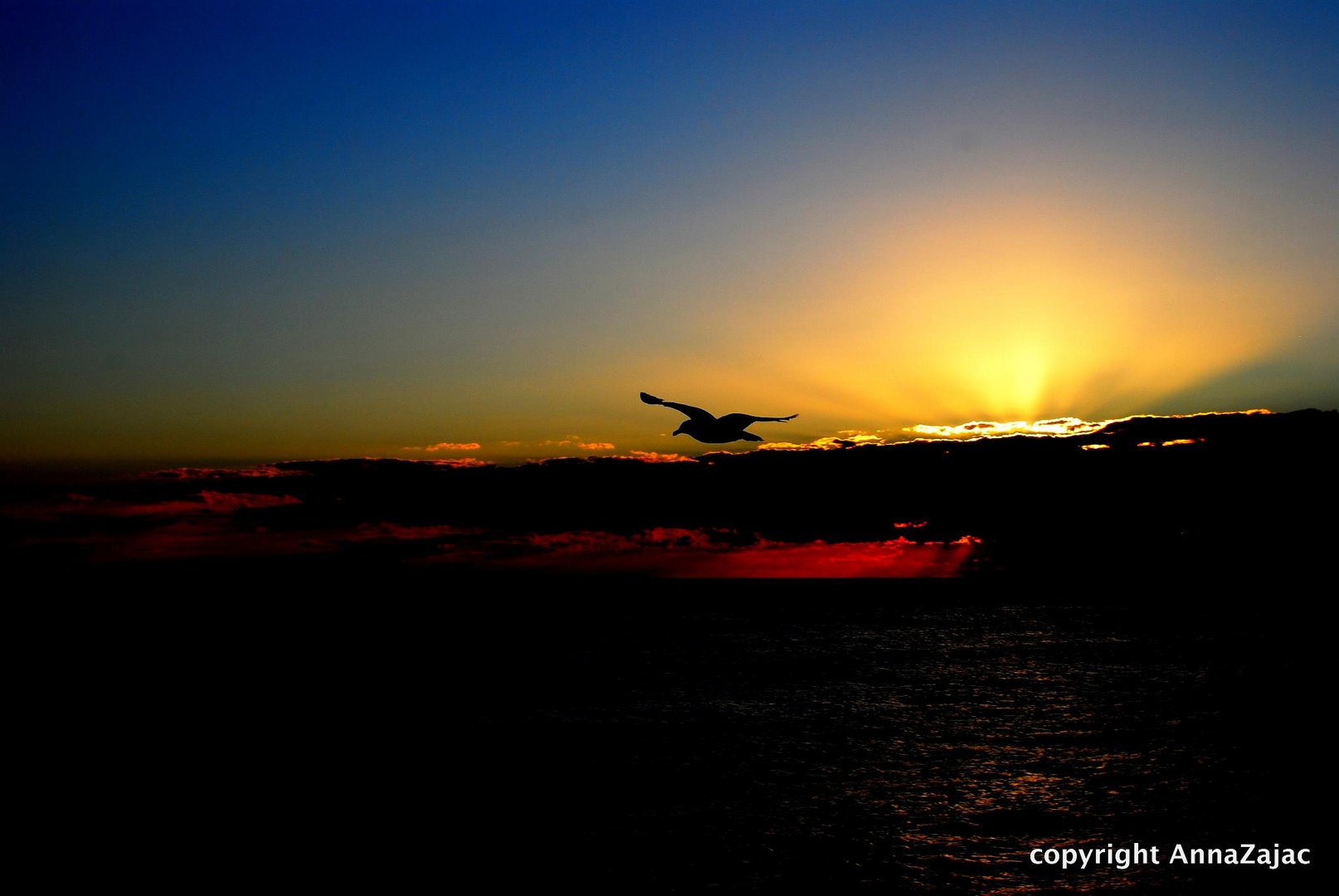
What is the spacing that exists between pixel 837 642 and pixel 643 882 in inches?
2946

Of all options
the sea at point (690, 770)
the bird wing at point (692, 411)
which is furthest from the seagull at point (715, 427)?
the sea at point (690, 770)

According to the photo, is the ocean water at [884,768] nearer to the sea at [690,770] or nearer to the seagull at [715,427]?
the sea at [690,770]

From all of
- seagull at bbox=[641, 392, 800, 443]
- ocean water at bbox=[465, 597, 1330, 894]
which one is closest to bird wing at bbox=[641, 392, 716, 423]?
seagull at bbox=[641, 392, 800, 443]

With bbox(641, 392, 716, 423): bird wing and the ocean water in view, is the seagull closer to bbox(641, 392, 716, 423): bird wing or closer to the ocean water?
bbox(641, 392, 716, 423): bird wing

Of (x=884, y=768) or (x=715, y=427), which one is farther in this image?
(x=884, y=768)

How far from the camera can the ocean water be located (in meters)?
25.5

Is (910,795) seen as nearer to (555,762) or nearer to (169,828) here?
(555,762)

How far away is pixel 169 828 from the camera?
2972 cm

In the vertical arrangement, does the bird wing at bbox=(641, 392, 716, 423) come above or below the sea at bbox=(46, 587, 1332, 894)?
above

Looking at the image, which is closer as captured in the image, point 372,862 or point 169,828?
point 372,862

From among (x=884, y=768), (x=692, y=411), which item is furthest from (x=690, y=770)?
(x=692, y=411)

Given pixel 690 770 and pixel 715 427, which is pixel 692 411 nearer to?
pixel 715 427

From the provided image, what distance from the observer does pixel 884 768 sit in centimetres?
3725

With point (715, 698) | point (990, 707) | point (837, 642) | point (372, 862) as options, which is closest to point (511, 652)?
point (837, 642)
